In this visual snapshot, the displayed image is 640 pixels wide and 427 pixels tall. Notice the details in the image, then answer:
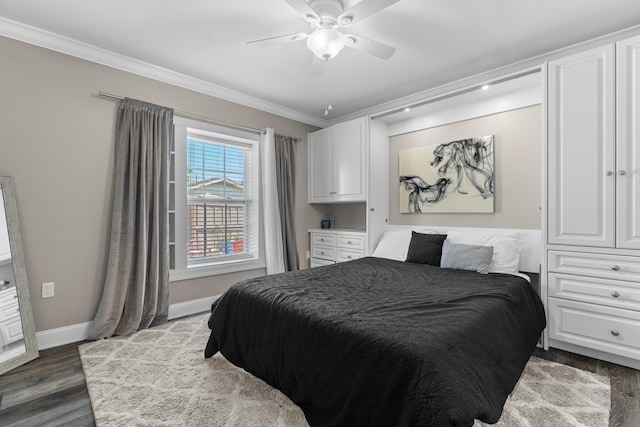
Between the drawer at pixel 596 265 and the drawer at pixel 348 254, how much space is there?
198 cm

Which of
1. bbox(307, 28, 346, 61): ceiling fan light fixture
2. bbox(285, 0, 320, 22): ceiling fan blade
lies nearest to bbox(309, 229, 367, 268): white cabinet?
bbox(307, 28, 346, 61): ceiling fan light fixture

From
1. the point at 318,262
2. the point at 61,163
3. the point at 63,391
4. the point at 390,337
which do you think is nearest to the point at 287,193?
the point at 318,262

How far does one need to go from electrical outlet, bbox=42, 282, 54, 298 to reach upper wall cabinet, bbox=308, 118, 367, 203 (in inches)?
118

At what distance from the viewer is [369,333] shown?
4.95 ft

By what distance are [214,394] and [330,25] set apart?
2462 millimetres

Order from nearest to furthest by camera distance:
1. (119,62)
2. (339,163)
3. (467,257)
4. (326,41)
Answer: (326,41) < (467,257) < (119,62) < (339,163)

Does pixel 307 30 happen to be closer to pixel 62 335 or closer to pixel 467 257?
pixel 467 257

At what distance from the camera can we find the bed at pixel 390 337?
1.30 m

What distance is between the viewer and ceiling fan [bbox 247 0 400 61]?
1.87m

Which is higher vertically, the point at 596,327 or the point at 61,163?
the point at 61,163

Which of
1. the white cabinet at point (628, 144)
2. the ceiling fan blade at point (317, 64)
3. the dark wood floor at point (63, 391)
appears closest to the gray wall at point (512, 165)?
the white cabinet at point (628, 144)

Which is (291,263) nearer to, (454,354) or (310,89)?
(310,89)

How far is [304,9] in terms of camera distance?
188cm

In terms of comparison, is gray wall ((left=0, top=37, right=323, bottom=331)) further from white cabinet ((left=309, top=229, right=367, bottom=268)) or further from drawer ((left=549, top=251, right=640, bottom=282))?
drawer ((left=549, top=251, right=640, bottom=282))
